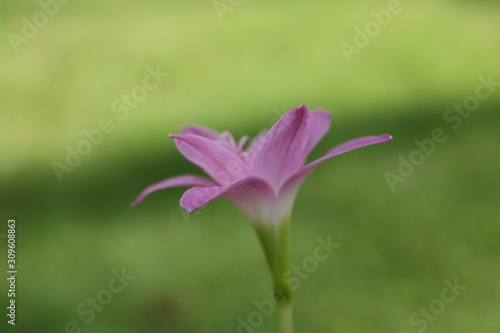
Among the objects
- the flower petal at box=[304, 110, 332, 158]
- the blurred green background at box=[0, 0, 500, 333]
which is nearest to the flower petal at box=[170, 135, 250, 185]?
the flower petal at box=[304, 110, 332, 158]

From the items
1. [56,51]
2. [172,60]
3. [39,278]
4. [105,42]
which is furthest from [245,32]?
[39,278]

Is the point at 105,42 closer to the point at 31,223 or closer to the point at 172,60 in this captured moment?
the point at 172,60

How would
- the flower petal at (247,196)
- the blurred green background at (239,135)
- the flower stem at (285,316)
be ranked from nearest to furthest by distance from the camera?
1. the flower petal at (247,196)
2. the flower stem at (285,316)
3. the blurred green background at (239,135)

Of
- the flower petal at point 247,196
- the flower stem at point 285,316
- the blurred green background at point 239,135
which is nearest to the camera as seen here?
the flower petal at point 247,196

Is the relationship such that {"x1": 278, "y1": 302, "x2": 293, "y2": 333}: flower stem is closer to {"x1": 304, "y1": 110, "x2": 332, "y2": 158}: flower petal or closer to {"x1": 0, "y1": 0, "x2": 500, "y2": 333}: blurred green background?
{"x1": 304, "y1": 110, "x2": 332, "y2": 158}: flower petal

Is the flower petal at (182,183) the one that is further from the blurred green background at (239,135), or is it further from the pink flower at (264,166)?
the blurred green background at (239,135)

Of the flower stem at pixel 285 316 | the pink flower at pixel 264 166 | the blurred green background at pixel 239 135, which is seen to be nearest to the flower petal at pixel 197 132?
the pink flower at pixel 264 166
